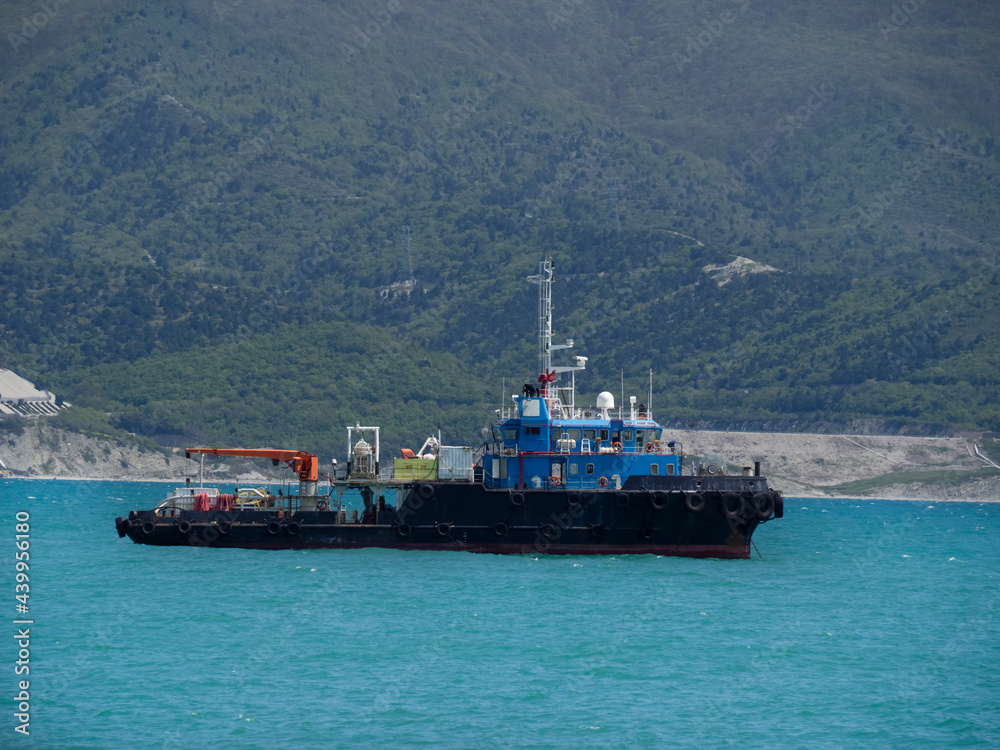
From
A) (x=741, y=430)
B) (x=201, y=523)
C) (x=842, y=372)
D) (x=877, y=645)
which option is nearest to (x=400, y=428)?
(x=741, y=430)

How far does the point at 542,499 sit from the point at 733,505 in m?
6.77

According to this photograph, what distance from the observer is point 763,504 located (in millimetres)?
52750

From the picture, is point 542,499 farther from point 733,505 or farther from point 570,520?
point 733,505

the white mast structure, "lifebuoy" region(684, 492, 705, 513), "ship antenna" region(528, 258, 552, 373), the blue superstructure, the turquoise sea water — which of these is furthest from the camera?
"ship antenna" region(528, 258, 552, 373)

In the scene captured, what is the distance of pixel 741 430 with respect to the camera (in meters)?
187

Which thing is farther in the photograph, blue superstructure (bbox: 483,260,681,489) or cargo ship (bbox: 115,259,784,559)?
blue superstructure (bbox: 483,260,681,489)

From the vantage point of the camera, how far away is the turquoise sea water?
97.3 feet

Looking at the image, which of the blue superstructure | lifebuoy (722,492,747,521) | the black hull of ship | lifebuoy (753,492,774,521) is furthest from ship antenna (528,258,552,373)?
lifebuoy (753,492,774,521)

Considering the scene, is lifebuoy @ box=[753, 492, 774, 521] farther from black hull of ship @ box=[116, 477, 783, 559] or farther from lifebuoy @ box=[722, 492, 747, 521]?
lifebuoy @ box=[722, 492, 747, 521]

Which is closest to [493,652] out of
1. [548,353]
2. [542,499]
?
[542,499]

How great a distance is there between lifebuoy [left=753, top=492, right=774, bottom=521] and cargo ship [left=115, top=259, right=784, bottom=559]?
0.04 meters

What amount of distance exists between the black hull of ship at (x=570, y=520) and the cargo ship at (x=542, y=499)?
36 mm

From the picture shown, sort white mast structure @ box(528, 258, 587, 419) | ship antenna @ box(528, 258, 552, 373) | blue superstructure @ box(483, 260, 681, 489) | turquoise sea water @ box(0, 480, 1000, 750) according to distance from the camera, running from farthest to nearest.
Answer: ship antenna @ box(528, 258, 552, 373), white mast structure @ box(528, 258, 587, 419), blue superstructure @ box(483, 260, 681, 489), turquoise sea water @ box(0, 480, 1000, 750)

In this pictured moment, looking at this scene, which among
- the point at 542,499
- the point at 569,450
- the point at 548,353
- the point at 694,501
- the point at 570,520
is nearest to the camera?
the point at 694,501
